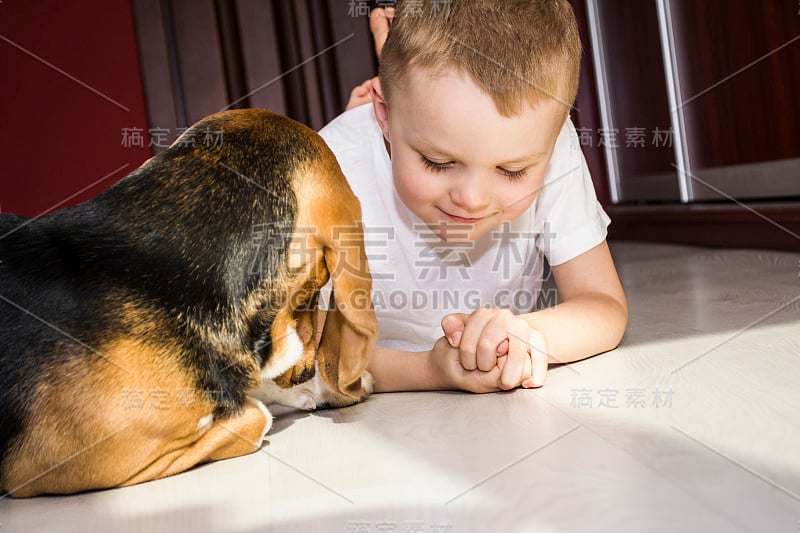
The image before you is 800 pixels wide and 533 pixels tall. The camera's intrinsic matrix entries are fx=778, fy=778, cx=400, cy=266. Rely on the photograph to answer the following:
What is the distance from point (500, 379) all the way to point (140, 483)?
21.2 inches

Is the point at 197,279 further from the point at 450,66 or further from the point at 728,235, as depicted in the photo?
the point at 728,235

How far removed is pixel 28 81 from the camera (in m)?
2.84

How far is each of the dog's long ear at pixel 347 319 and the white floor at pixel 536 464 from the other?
0.28 feet

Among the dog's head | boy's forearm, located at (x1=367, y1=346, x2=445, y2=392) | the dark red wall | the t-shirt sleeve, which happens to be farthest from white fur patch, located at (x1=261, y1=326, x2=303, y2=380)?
the dark red wall

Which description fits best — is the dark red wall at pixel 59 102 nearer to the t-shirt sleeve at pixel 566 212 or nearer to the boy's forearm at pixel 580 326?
the t-shirt sleeve at pixel 566 212

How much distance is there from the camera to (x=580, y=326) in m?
1.33

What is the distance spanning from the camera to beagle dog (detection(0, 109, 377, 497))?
86cm

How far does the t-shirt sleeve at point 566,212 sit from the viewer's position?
1.50 meters

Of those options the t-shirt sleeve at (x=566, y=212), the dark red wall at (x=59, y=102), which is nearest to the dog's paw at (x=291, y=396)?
the t-shirt sleeve at (x=566, y=212)

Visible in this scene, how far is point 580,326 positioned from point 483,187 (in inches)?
12.8

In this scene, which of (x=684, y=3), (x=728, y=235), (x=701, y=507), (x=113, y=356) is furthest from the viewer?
(x=684, y=3)

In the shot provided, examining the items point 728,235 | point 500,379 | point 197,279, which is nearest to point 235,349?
point 197,279

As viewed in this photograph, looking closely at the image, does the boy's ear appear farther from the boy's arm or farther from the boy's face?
the boy's arm

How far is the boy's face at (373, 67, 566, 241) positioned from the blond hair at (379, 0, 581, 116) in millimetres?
20
